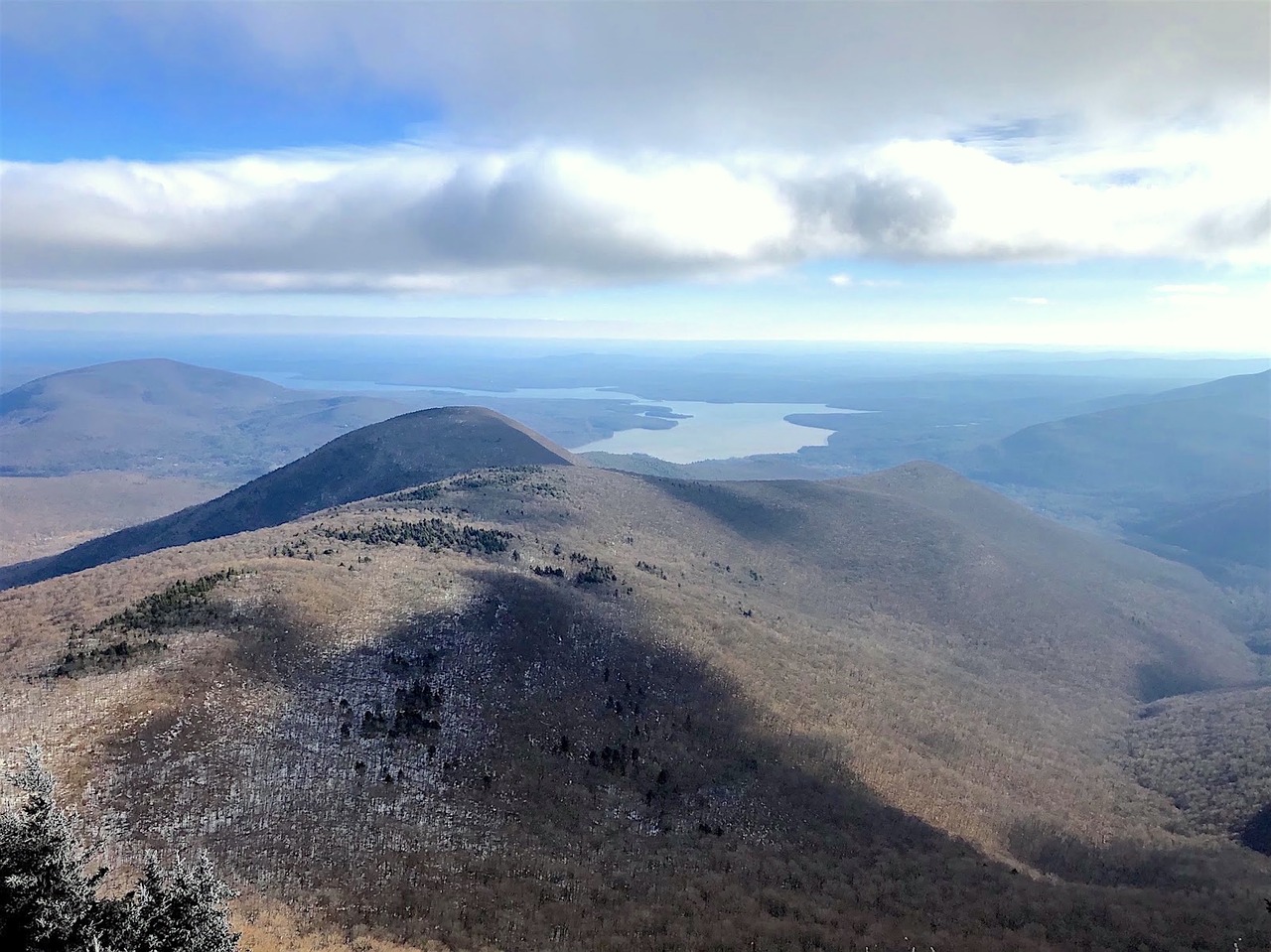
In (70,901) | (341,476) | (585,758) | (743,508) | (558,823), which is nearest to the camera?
(70,901)

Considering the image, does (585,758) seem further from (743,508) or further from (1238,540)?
(1238,540)

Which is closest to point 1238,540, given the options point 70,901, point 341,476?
point 341,476

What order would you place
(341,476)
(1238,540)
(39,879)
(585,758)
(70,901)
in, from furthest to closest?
(1238,540) < (341,476) < (585,758) < (70,901) < (39,879)

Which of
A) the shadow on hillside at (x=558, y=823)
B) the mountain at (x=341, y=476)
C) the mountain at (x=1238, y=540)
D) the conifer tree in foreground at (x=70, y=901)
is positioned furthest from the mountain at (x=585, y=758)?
the mountain at (x=1238, y=540)

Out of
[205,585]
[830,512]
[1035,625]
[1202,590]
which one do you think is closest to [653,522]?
[830,512]

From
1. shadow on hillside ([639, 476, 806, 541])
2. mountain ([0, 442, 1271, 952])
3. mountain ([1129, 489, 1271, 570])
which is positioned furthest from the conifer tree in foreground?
mountain ([1129, 489, 1271, 570])

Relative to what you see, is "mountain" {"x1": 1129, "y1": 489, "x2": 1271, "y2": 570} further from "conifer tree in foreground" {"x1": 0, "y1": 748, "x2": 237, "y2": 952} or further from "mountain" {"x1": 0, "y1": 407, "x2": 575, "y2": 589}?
"conifer tree in foreground" {"x1": 0, "y1": 748, "x2": 237, "y2": 952}

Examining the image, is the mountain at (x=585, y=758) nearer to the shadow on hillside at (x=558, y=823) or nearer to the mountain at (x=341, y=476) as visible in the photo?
the shadow on hillside at (x=558, y=823)

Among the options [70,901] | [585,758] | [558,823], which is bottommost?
[558,823]
